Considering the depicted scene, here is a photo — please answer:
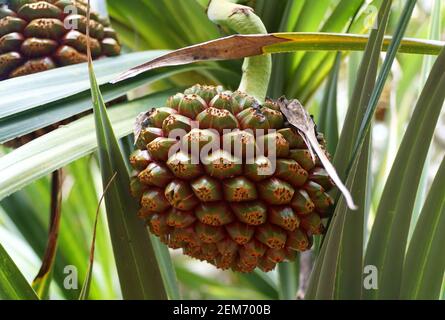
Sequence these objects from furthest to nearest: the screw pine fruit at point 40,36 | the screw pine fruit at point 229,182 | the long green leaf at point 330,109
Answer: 1. the long green leaf at point 330,109
2. the screw pine fruit at point 40,36
3. the screw pine fruit at point 229,182

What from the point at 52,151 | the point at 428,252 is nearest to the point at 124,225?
the point at 52,151

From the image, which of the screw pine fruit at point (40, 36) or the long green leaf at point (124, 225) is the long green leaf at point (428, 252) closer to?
the long green leaf at point (124, 225)

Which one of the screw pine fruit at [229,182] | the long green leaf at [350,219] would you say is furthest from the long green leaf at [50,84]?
the long green leaf at [350,219]

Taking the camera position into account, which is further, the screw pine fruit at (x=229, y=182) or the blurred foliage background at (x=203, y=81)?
the blurred foliage background at (x=203, y=81)

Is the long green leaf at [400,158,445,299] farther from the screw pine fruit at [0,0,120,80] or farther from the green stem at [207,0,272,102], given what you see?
the screw pine fruit at [0,0,120,80]

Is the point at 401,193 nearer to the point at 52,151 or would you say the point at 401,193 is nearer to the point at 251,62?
the point at 251,62

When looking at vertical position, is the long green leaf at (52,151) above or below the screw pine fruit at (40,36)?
below

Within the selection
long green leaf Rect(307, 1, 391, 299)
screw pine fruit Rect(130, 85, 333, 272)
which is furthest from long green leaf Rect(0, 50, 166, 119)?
long green leaf Rect(307, 1, 391, 299)
